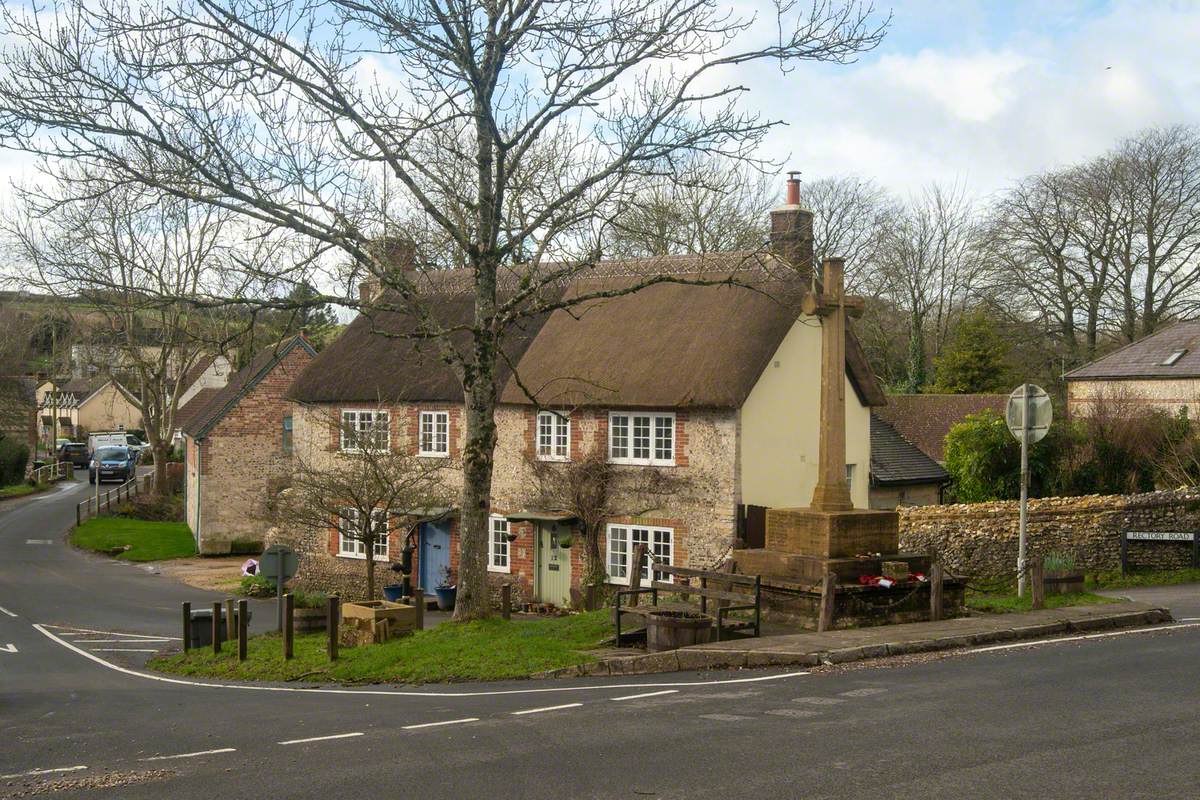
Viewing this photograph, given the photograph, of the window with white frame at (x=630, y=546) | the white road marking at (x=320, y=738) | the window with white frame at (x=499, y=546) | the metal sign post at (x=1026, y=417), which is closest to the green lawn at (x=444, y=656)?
the white road marking at (x=320, y=738)

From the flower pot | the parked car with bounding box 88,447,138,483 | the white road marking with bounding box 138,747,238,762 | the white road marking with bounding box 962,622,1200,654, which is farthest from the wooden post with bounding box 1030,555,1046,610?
the parked car with bounding box 88,447,138,483

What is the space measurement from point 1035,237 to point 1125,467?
20222 millimetres

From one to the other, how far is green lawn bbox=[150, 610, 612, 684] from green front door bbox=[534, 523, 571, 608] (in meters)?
9.68

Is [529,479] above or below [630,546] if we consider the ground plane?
above

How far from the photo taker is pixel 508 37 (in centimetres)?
1480

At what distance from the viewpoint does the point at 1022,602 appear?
17.3 metres

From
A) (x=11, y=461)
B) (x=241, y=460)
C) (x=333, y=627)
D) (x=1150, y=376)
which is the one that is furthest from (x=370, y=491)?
(x=11, y=461)

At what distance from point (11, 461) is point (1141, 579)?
2202 inches

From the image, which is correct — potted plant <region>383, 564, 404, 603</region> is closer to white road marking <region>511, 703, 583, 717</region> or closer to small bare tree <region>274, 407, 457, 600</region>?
small bare tree <region>274, 407, 457, 600</region>

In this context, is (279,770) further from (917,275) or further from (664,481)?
(917,275)

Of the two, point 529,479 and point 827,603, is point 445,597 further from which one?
point 827,603

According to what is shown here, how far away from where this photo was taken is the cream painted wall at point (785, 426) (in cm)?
2558

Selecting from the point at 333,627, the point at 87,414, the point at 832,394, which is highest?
the point at 87,414

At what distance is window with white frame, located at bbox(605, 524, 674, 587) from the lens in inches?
1027
